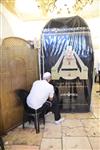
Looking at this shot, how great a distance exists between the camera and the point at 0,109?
3.72 meters

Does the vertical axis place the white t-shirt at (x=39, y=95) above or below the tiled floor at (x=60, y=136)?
above

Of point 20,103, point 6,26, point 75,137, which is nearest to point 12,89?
point 20,103

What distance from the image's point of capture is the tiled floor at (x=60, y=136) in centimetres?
332

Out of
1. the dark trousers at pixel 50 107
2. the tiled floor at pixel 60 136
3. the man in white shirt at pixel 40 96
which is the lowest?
the tiled floor at pixel 60 136

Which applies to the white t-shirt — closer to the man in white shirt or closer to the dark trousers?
the man in white shirt

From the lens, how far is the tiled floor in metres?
3.32

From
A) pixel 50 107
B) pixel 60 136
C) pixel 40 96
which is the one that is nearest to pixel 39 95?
pixel 40 96

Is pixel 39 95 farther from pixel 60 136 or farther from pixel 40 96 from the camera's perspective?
pixel 60 136

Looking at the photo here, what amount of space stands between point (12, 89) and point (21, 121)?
786mm

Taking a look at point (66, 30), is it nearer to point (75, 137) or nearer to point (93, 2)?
point (93, 2)

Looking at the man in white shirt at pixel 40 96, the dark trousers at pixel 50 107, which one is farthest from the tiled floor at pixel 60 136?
the man in white shirt at pixel 40 96

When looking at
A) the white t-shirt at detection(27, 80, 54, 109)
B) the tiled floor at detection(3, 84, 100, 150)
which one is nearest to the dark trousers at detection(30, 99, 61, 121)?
the white t-shirt at detection(27, 80, 54, 109)

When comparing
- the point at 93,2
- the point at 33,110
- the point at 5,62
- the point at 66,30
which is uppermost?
the point at 93,2

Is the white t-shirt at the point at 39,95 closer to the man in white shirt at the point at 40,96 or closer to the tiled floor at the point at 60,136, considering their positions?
the man in white shirt at the point at 40,96
